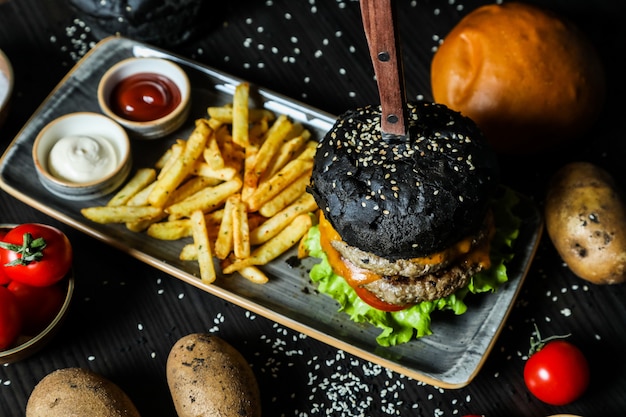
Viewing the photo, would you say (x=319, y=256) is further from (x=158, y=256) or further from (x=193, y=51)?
(x=193, y=51)

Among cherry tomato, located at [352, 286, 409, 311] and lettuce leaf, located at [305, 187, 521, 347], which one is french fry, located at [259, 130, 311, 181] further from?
cherry tomato, located at [352, 286, 409, 311]

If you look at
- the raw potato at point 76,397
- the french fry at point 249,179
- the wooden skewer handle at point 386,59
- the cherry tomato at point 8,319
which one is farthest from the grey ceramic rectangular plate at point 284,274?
the wooden skewer handle at point 386,59

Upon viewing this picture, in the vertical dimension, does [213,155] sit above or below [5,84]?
below

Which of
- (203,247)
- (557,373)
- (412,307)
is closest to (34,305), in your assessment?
(203,247)

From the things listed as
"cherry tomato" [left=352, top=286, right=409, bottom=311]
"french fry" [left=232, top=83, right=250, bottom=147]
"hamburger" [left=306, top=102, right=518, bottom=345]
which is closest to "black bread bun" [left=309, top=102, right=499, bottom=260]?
"hamburger" [left=306, top=102, right=518, bottom=345]

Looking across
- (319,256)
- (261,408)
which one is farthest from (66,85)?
(261,408)

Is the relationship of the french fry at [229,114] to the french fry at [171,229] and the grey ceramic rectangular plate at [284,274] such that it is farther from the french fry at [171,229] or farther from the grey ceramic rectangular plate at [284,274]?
the french fry at [171,229]

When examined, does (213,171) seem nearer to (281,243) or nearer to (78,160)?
(281,243)
